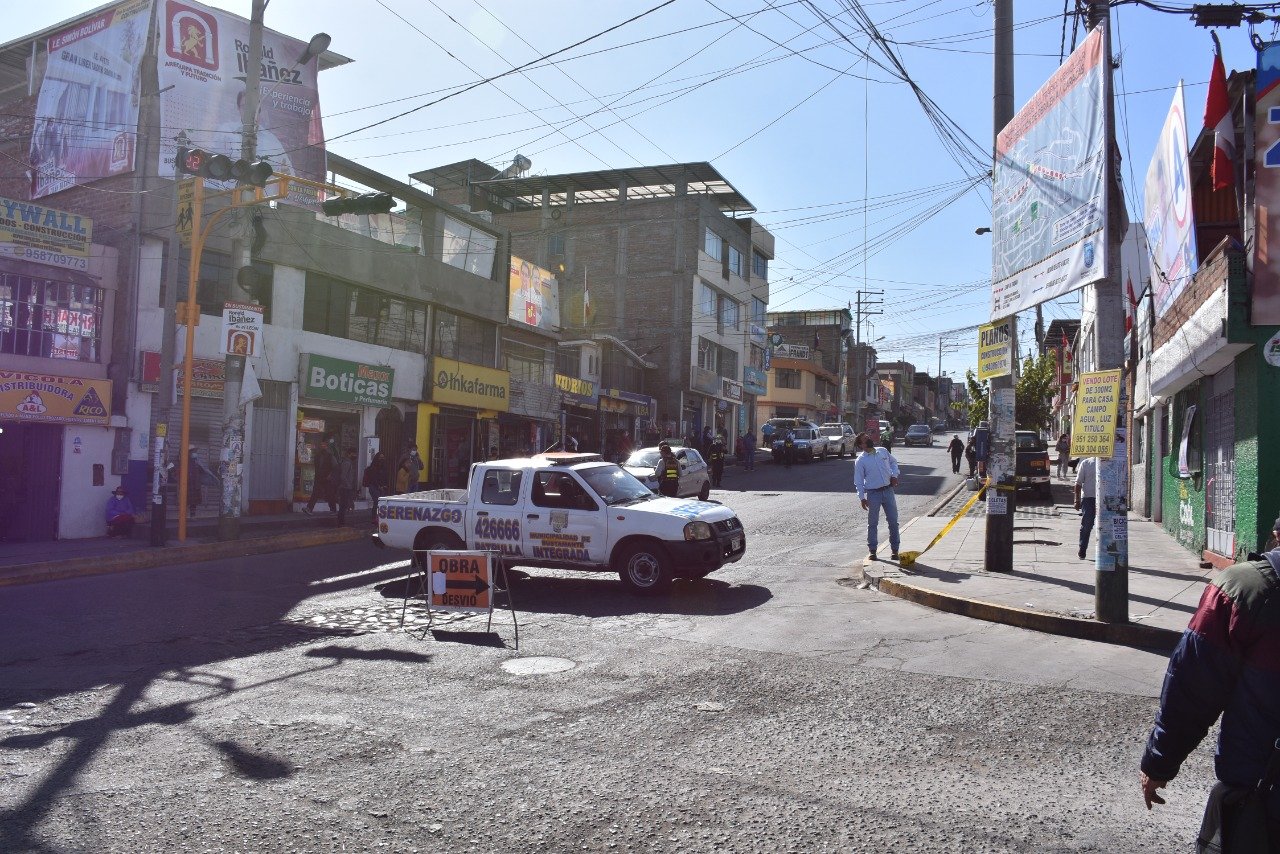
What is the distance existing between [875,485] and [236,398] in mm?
11381

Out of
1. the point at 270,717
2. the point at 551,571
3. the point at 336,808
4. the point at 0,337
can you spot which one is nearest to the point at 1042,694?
the point at 336,808

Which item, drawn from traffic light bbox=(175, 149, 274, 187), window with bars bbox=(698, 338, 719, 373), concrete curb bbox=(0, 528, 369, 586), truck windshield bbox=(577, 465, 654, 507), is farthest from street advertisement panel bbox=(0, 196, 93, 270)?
window with bars bbox=(698, 338, 719, 373)

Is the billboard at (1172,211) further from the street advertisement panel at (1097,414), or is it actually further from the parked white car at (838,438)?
the parked white car at (838,438)

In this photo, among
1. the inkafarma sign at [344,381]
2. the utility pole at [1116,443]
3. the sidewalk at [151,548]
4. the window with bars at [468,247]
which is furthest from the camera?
the window with bars at [468,247]

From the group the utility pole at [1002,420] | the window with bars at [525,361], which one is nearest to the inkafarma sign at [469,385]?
the window with bars at [525,361]

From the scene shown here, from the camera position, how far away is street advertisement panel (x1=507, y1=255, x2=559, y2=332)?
116ft

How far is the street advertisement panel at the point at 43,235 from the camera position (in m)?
18.0

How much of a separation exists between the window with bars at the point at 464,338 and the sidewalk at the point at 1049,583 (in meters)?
17.9

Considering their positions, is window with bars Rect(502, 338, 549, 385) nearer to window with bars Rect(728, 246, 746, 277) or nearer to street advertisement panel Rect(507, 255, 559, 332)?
street advertisement panel Rect(507, 255, 559, 332)

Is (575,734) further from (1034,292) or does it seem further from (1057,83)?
(1057,83)

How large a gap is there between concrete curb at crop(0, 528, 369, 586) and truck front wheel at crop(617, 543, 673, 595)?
8.24 m

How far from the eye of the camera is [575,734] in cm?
577

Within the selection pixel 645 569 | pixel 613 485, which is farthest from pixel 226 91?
pixel 645 569

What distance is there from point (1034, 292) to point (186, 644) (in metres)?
9.90
